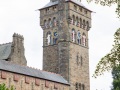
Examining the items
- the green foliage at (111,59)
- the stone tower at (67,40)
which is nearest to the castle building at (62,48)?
the stone tower at (67,40)

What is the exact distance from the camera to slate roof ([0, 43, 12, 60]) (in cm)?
5364

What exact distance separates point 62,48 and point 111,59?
1769 inches

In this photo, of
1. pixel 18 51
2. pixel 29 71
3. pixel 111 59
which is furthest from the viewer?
pixel 18 51

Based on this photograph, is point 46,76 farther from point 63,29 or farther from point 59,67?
point 63,29

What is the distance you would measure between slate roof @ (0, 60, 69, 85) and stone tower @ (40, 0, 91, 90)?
7.74 feet

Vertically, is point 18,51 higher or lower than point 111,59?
higher

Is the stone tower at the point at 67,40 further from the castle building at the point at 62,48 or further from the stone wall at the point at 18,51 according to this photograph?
the stone wall at the point at 18,51

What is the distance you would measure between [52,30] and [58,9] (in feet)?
12.2

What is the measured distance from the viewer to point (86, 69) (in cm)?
5966

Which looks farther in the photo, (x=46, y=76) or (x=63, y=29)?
(x=63, y=29)

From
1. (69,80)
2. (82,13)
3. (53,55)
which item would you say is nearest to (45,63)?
(53,55)

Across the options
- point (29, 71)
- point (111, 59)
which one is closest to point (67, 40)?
point (29, 71)

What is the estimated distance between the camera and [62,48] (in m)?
56.9

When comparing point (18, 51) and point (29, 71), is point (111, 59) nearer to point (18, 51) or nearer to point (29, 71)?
point (29, 71)
